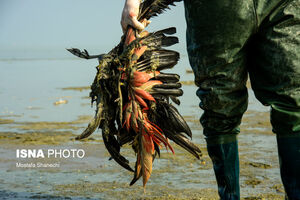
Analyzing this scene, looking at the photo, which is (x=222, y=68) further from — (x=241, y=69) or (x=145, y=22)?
(x=145, y=22)

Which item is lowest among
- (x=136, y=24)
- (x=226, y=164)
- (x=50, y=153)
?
(x=50, y=153)

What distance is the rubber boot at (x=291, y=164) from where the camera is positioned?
2.09m

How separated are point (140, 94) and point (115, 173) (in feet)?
3.80

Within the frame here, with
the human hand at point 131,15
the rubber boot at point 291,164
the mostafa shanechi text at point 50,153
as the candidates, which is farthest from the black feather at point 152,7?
the mostafa shanechi text at point 50,153

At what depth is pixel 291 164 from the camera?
2111mm

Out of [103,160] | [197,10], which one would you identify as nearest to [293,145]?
[197,10]

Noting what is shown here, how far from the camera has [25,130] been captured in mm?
5477

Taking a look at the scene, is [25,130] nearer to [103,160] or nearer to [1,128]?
[1,128]

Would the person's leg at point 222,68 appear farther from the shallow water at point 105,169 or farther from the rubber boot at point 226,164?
the shallow water at point 105,169

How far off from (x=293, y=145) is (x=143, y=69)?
3.26 feet

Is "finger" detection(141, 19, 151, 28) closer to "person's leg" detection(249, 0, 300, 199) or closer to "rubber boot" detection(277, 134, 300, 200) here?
"person's leg" detection(249, 0, 300, 199)

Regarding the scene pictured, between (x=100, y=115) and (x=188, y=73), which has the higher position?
(x=100, y=115)

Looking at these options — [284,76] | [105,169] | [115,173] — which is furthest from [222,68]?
[105,169]

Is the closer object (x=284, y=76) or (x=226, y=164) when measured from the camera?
(x=284, y=76)
